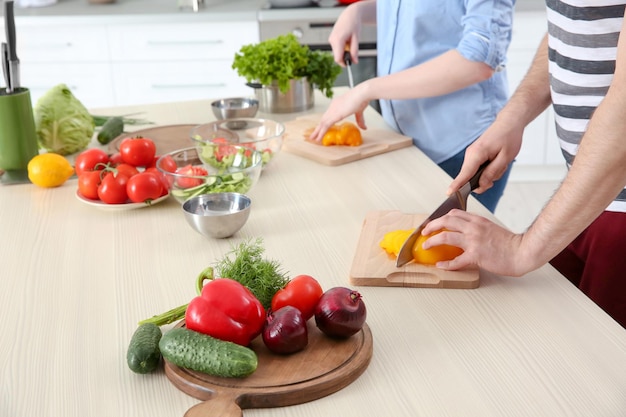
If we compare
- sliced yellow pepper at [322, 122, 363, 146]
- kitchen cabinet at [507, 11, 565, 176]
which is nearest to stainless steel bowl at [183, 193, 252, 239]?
sliced yellow pepper at [322, 122, 363, 146]

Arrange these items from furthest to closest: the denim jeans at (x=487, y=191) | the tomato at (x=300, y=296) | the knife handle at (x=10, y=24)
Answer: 1. the denim jeans at (x=487, y=191)
2. the knife handle at (x=10, y=24)
3. the tomato at (x=300, y=296)

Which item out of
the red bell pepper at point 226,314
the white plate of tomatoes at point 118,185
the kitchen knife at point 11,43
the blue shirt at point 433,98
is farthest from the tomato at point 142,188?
the blue shirt at point 433,98

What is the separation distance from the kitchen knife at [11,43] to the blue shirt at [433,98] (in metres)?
0.92

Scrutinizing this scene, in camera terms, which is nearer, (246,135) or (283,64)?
(246,135)

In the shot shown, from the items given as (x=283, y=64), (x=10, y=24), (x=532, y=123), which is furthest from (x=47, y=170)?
(x=532, y=123)

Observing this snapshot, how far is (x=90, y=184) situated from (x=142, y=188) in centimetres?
12

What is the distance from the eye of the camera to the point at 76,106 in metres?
2.02

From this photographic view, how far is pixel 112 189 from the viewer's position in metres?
1.62

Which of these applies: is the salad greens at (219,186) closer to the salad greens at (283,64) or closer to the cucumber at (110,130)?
the cucumber at (110,130)

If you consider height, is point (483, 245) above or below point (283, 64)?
below

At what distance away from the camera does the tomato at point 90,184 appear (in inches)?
64.8

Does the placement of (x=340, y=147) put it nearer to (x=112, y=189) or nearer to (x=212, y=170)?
(x=212, y=170)

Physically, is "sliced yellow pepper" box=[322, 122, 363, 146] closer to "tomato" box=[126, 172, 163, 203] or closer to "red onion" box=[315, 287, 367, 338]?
"tomato" box=[126, 172, 163, 203]

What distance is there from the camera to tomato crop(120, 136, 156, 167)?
1814 mm
